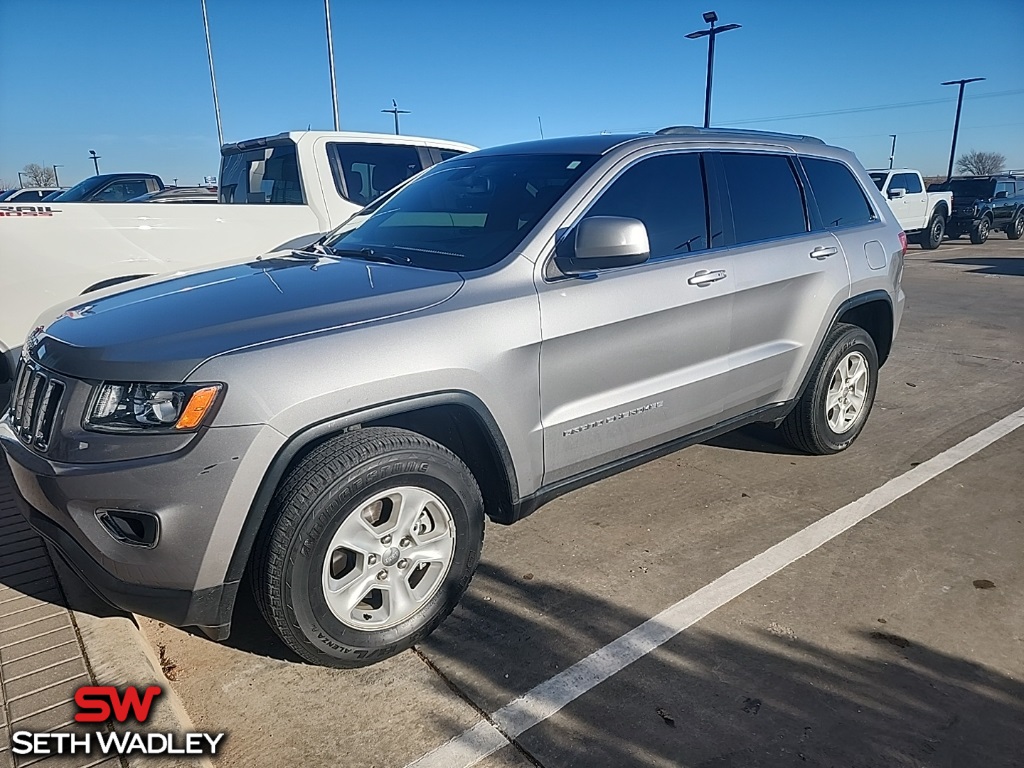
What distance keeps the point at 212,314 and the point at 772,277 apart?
274 centimetres

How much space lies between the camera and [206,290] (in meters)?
2.86

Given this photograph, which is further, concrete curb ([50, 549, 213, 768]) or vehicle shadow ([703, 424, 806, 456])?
vehicle shadow ([703, 424, 806, 456])

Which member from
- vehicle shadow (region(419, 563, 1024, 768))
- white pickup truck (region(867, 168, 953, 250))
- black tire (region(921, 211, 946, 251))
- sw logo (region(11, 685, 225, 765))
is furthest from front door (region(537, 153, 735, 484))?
black tire (region(921, 211, 946, 251))

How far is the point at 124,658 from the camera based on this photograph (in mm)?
2629

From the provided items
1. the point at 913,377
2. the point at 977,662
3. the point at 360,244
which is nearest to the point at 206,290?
the point at 360,244

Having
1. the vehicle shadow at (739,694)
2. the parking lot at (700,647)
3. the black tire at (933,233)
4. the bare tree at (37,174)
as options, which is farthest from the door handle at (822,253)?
the bare tree at (37,174)

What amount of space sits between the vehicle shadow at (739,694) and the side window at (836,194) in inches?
101

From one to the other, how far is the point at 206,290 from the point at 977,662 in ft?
10.4

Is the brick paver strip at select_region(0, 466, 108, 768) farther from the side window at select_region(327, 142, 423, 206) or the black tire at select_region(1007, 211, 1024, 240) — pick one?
the black tire at select_region(1007, 211, 1024, 240)

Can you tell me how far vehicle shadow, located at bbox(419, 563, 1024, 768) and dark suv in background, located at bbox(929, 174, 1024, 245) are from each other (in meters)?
21.8

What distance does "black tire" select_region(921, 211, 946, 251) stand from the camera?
19.5m

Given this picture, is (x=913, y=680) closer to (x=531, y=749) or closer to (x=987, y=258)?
(x=531, y=749)

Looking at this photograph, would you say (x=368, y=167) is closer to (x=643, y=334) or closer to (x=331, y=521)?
(x=643, y=334)

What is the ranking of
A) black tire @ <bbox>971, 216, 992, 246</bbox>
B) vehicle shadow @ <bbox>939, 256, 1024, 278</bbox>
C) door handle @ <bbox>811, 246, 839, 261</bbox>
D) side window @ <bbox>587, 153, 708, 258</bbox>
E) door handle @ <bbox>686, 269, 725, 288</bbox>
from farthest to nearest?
black tire @ <bbox>971, 216, 992, 246</bbox> < vehicle shadow @ <bbox>939, 256, 1024, 278</bbox> < door handle @ <bbox>811, 246, 839, 261</bbox> < door handle @ <bbox>686, 269, 725, 288</bbox> < side window @ <bbox>587, 153, 708, 258</bbox>
